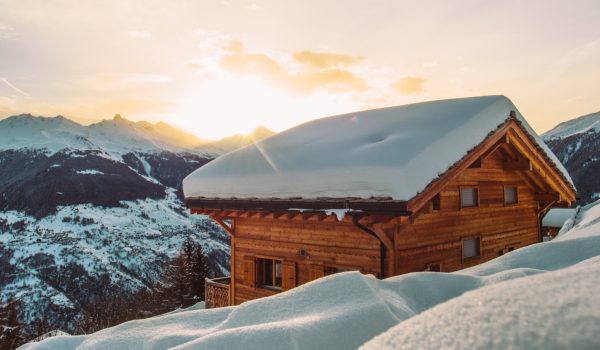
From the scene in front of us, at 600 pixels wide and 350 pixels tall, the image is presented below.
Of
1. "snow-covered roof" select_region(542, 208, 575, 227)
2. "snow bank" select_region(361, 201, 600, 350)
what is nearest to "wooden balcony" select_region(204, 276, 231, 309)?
"snow bank" select_region(361, 201, 600, 350)

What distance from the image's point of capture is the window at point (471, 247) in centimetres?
1076

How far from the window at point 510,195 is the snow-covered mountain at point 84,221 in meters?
41.3

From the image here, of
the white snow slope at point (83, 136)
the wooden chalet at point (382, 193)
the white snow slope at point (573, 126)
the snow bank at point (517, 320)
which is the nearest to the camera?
the snow bank at point (517, 320)

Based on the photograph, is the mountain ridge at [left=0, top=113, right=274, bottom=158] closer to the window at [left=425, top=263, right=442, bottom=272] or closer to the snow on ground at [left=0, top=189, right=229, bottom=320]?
the snow on ground at [left=0, top=189, right=229, bottom=320]

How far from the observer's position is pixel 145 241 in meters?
76.0

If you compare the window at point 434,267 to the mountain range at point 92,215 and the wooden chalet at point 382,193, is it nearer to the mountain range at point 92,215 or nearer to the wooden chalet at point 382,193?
the wooden chalet at point 382,193

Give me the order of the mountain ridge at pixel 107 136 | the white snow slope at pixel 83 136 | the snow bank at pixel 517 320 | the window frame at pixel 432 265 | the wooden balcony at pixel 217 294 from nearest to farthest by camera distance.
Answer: the snow bank at pixel 517 320
the window frame at pixel 432 265
the wooden balcony at pixel 217 294
the white snow slope at pixel 83 136
the mountain ridge at pixel 107 136

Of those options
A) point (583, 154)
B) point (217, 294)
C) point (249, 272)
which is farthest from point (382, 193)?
point (583, 154)

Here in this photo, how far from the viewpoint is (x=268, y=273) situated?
1162cm

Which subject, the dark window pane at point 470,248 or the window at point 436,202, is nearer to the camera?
the window at point 436,202

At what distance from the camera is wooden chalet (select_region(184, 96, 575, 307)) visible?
788cm

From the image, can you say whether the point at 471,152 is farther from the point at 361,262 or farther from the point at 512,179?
the point at 512,179

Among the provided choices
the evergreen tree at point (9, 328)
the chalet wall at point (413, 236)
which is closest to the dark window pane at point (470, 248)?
the chalet wall at point (413, 236)

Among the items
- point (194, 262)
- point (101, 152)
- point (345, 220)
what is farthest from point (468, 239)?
point (101, 152)
